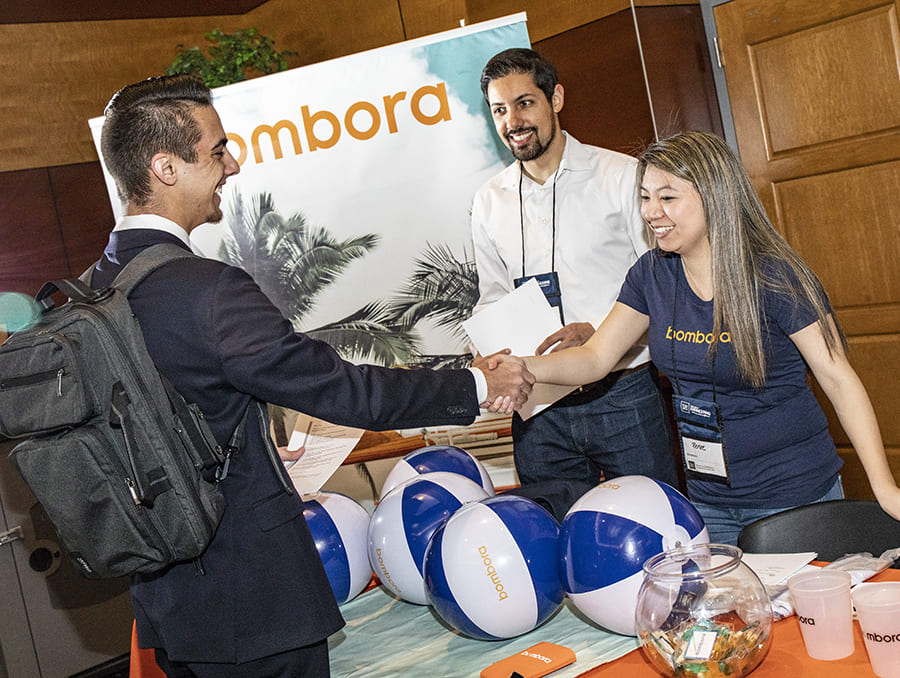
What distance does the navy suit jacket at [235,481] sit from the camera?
1.64 m

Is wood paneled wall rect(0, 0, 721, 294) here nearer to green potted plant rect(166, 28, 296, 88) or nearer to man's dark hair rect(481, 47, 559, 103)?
green potted plant rect(166, 28, 296, 88)

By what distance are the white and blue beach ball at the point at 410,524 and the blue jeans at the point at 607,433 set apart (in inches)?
29.9

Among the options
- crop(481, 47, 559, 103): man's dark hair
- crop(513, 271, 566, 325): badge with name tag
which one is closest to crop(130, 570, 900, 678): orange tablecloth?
crop(513, 271, 566, 325): badge with name tag

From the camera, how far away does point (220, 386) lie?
1.69 m

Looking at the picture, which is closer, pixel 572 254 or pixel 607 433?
pixel 607 433

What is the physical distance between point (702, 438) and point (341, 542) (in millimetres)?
947

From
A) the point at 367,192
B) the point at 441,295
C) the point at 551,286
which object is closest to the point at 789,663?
the point at 551,286

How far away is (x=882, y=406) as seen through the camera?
368cm

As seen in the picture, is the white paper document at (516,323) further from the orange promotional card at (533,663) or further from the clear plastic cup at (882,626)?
the clear plastic cup at (882,626)

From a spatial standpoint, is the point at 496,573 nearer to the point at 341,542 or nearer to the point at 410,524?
the point at 410,524

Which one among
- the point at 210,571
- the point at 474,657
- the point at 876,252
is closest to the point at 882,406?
the point at 876,252

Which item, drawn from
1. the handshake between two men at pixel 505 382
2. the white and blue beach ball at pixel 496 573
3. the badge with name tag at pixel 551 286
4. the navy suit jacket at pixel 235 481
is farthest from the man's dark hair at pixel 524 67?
the white and blue beach ball at pixel 496 573

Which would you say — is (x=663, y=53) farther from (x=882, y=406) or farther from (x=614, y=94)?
(x=882, y=406)

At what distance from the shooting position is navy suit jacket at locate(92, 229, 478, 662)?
1.64 m
